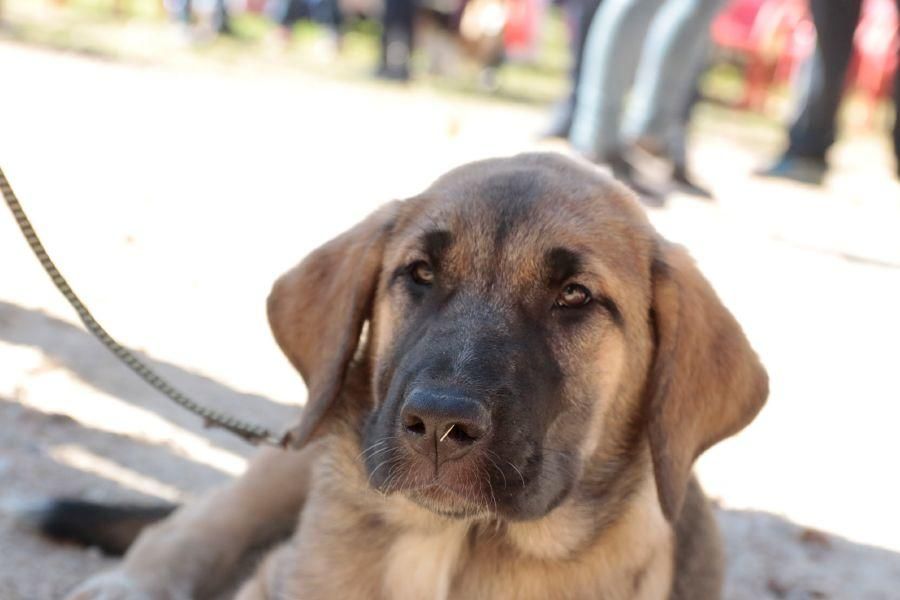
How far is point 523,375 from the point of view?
9.93ft

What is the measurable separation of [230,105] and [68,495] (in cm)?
768

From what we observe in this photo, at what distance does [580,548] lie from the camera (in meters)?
A: 3.40

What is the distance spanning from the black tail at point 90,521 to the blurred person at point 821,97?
8602 millimetres

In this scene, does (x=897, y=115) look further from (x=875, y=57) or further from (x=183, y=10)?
(x=183, y=10)

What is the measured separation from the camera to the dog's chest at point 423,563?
3.45 metres

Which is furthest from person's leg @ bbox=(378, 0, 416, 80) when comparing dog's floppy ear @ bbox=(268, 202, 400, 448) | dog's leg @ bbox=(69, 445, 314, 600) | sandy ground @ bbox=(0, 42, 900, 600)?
dog's floppy ear @ bbox=(268, 202, 400, 448)

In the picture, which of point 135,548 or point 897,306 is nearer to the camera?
point 135,548

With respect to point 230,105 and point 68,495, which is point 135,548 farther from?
point 230,105

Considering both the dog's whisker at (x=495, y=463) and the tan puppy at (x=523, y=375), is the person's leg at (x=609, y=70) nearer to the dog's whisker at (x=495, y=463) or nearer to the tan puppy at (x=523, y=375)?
the tan puppy at (x=523, y=375)

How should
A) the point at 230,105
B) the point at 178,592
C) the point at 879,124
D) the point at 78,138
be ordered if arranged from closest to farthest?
the point at 178,592 < the point at 78,138 < the point at 230,105 < the point at 879,124

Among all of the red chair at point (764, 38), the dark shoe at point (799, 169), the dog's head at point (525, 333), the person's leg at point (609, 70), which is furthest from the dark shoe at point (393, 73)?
the dog's head at point (525, 333)

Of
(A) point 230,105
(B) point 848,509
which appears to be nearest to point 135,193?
(A) point 230,105

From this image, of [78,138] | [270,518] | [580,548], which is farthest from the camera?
[78,138]

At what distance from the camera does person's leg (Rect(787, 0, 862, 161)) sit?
35.5 feet
